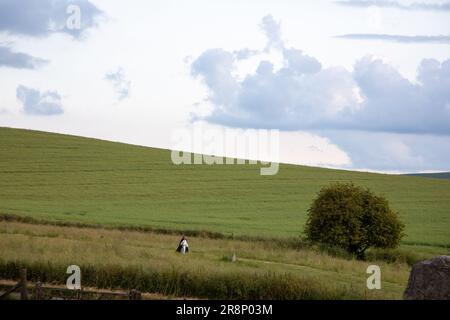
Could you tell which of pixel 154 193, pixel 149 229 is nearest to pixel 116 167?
pixel 154 193

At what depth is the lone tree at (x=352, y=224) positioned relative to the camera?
156ft

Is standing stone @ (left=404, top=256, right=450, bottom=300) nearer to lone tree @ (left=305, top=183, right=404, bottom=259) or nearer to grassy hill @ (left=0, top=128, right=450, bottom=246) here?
lone tree @ (left=305, top=183, right=404, bottom=259)

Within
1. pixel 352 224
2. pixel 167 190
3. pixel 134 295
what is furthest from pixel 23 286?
pixel 167 190

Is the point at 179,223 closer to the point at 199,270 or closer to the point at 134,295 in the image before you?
the point at 199,270

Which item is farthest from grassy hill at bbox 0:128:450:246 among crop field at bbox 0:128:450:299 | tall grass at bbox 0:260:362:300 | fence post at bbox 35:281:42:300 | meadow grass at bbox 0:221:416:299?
fence post at bbox 35:281:42:300

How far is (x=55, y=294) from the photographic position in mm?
25500

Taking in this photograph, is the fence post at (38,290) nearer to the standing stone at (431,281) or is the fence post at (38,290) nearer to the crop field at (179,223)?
the crop field at (179,223)

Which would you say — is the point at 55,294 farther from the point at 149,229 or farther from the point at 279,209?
the point at 279,209

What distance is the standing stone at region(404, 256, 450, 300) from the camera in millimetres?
23800

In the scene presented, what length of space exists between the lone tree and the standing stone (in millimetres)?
22810

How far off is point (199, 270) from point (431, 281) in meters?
9.10

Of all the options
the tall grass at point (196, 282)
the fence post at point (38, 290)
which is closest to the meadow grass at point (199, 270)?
the tall grass at point (196, 282)

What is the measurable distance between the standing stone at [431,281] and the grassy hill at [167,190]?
27055 mm
